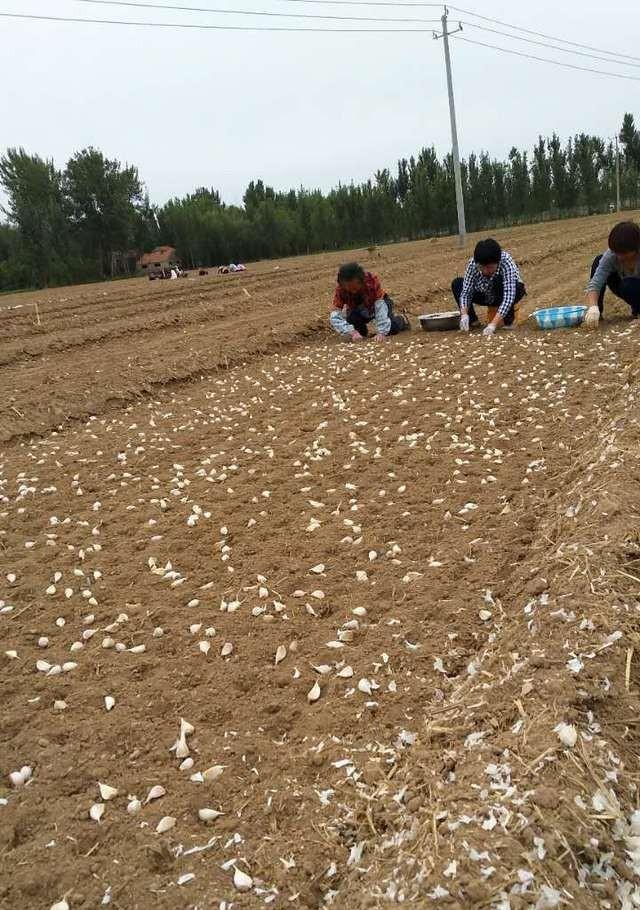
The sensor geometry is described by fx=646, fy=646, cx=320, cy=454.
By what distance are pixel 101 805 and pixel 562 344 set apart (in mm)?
5934

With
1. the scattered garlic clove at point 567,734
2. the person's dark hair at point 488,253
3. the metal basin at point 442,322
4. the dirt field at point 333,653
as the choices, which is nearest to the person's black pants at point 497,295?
the metal basin at point 442,322

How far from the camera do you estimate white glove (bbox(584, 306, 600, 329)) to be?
682cm

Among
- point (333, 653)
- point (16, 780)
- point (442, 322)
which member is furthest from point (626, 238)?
point (16, 780)

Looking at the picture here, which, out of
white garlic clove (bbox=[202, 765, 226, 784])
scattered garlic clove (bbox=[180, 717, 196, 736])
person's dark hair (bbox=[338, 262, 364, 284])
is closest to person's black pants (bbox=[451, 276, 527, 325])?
person's dark hair (bbox=[338, 262, 364, 284])

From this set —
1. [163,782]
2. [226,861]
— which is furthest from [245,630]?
[226,861]

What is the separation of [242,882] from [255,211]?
50622 millimetres

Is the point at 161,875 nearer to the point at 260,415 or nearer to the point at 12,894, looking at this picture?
the point at 12,894

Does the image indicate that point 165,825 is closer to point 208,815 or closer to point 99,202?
point 208,815

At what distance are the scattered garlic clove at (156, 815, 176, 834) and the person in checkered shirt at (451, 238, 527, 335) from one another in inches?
242

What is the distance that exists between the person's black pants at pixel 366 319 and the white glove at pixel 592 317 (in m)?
2.30

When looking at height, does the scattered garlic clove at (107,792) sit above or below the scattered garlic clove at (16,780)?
below

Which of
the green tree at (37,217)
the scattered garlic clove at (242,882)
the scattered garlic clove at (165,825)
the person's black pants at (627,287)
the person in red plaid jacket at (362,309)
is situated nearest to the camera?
the scattered garlic clove at (242,882)

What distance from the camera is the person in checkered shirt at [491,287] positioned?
7.06m

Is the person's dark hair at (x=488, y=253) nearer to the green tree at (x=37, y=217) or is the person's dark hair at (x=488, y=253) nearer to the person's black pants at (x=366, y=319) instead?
the person's black pants at (x=366, y=319)
